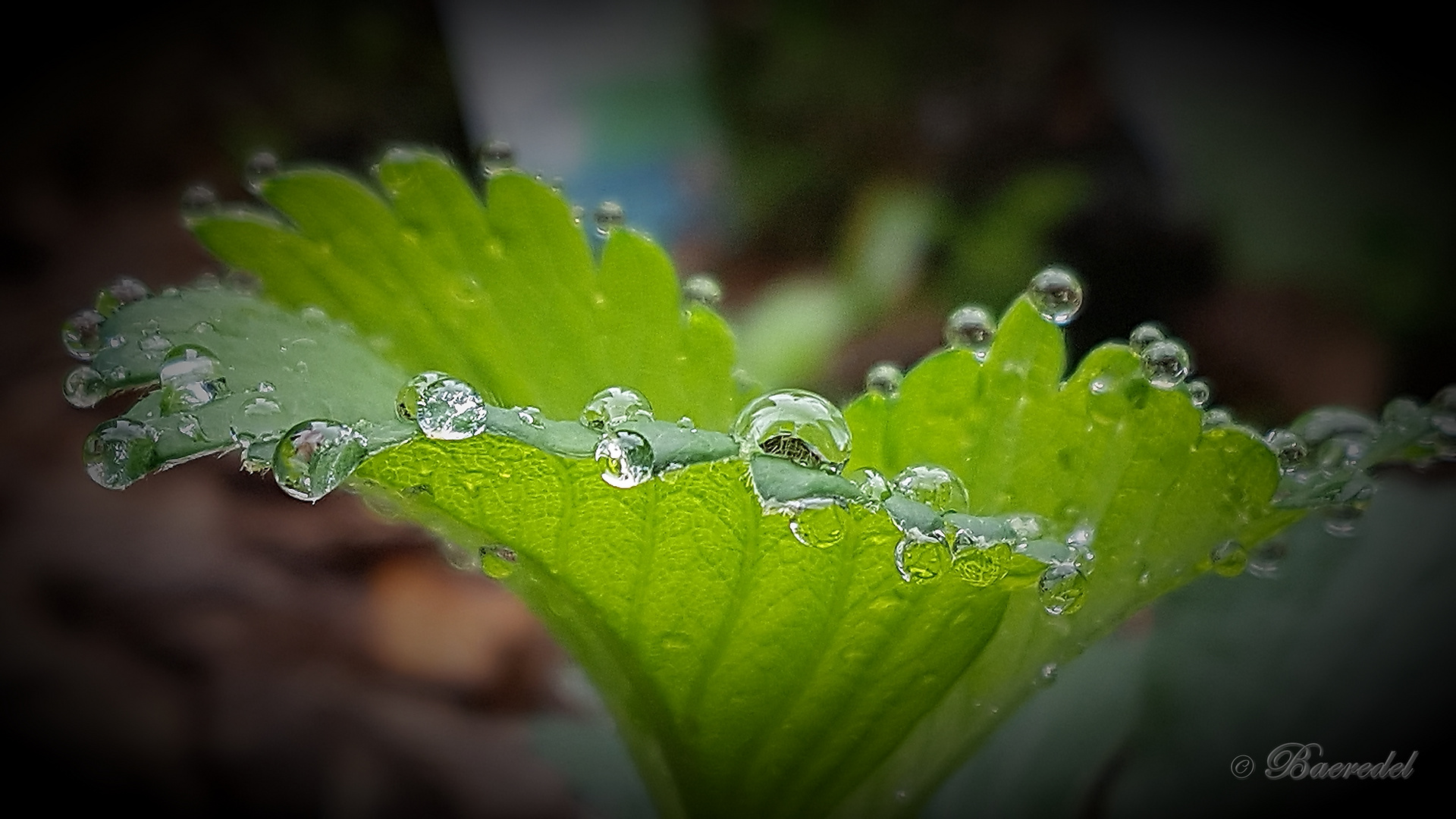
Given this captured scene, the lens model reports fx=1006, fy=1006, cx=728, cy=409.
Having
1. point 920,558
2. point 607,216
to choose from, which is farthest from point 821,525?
point 607,216

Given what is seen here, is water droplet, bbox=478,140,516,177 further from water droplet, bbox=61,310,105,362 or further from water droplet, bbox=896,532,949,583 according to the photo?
water droplet, bbox=896,532,949,583

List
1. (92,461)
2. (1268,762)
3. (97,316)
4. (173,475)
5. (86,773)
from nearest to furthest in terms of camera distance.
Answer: (92,461) < (97,316) < (1268,762) < (86,773) < (173,475)

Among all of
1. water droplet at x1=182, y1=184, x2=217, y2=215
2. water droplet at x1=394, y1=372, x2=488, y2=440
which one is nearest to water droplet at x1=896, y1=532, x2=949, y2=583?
water droplet at x1=394, y1=372, x2=488, y2=440

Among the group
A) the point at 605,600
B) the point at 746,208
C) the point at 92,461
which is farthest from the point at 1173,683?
the point at 746,208

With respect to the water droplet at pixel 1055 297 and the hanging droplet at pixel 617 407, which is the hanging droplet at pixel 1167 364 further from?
the hanging droplet at pixel 617 407

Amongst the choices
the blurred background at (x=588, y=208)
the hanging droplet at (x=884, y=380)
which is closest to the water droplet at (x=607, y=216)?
the hanging droplet at (x=884, y=380)

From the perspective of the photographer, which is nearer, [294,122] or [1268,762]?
[1268,762]

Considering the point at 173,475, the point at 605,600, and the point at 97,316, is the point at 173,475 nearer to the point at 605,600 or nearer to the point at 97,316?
the point at 97,316
